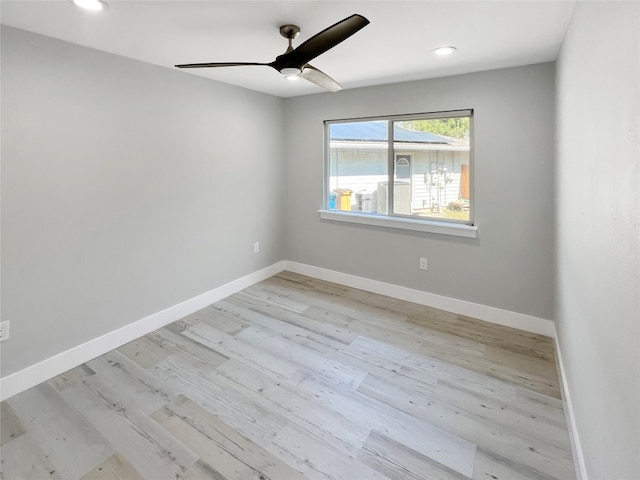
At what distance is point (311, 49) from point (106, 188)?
191 cm

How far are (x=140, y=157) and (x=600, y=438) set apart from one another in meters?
3.27

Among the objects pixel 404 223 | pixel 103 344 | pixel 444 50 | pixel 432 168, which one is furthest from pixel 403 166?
pixel 103 344

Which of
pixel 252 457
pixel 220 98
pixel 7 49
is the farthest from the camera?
pixel 220 98

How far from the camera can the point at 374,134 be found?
3.70 metres

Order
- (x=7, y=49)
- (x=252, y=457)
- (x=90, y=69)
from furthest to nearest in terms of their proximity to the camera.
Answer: (x=90, y=69) → (x=7, y=49) → (x=252, y=457)

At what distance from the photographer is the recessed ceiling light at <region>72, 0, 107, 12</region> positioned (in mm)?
1702

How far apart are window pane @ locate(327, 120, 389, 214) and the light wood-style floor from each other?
1.57 metres

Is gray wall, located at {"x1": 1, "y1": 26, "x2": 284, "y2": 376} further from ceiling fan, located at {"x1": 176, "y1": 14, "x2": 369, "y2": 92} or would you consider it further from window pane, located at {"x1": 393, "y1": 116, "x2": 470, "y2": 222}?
window pane, located at {"x1": 393, "y1": 116, "x2": 470, "y2": 222}

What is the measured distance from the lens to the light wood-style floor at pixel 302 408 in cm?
162

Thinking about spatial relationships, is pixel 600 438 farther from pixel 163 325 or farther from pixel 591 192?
pixel 163 325

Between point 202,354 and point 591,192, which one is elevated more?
point 591,192

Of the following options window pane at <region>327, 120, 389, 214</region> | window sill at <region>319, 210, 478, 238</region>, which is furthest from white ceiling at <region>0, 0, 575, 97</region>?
window sill at <region>319, 210, 478, 238</region>

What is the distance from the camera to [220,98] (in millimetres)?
3336

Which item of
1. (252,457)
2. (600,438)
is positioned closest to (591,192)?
(600,438)
